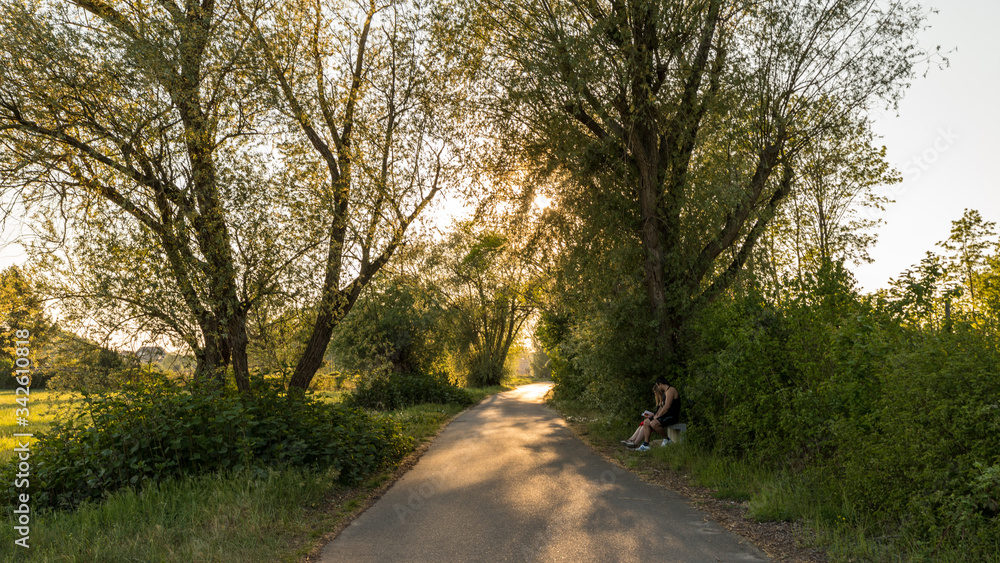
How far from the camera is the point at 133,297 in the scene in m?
7.69

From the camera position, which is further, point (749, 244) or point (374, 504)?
point (749, 244)

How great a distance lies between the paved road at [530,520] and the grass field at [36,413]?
4.34 meters

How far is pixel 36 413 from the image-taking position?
1809 centimetres

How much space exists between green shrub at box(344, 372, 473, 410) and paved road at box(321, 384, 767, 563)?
11503 mm

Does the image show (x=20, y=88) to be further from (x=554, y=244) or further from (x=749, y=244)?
(x=749, y=244)

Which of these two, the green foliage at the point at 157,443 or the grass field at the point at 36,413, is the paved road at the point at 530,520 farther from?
the grass field at the point at 36,413

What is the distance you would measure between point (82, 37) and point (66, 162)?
175 centimetres

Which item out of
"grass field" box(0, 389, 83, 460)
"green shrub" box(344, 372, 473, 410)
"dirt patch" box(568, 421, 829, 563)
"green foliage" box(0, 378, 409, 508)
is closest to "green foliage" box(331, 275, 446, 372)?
"green shrub" box(344, 372, 473, 410)

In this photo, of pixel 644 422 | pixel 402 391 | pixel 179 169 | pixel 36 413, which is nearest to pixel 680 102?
pixel 644 422

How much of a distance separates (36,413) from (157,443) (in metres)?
15.2

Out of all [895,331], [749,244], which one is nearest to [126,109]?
[895,331]

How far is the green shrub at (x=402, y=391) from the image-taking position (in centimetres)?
2154

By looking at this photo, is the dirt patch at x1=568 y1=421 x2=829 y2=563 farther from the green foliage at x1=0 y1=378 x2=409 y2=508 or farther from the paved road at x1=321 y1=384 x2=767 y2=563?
the green foliage at x1=0 y1=378 x2=409 y2=508

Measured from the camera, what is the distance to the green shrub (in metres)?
21.5
